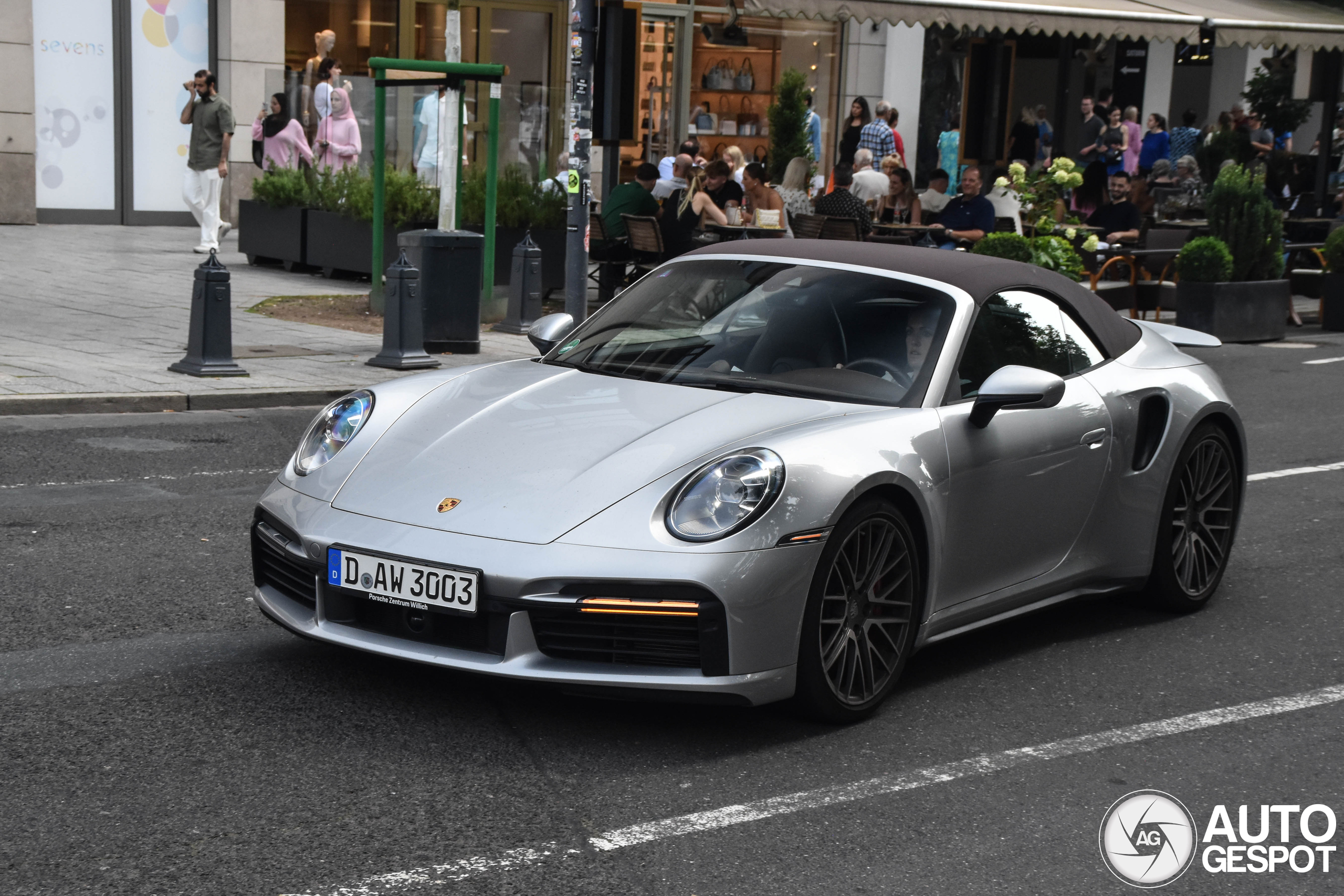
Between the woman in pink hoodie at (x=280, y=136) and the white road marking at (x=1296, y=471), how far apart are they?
14.0m

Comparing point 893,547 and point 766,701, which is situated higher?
point 893,547

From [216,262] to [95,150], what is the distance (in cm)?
1215

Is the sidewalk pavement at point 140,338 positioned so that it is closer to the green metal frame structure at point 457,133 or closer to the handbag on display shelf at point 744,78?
the green metal frame structure at point 457,133

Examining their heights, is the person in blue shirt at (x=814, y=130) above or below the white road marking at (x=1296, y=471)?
above

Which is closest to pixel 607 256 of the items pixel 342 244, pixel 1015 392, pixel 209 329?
pixel 342 244

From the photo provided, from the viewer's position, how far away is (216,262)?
11.4 m

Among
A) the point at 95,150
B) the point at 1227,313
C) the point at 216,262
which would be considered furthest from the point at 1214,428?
the point at 95,150

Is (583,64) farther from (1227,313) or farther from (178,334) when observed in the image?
(1227,313)

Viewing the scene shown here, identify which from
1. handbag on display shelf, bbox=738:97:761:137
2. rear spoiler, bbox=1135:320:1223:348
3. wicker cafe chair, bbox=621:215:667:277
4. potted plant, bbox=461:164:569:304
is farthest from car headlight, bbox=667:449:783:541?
handbag on display shelf, bbox=738:97:761:137

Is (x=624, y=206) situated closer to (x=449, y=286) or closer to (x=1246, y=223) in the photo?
(x=449, y=286)

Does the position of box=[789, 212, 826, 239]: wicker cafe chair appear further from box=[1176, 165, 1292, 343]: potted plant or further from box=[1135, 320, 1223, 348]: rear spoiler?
box=[1135, 320, 1223, 348]: rear spoiler

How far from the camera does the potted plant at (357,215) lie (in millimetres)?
16172

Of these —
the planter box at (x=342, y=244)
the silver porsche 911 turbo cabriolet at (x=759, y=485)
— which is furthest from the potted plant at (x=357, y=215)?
the silver porsche 911 turbo cabriolet at (x=759, y=485)

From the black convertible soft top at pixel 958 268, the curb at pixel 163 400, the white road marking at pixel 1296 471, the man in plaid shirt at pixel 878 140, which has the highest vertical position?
the man in plaid shirt at pixel 878 140
